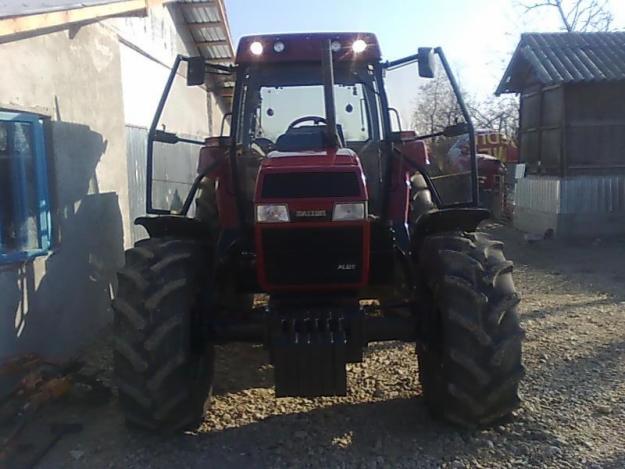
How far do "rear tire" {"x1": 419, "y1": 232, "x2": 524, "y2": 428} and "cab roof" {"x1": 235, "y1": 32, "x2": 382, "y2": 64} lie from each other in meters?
1.72

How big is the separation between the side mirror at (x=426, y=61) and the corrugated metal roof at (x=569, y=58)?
7.97 metres

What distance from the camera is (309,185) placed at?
3787mm

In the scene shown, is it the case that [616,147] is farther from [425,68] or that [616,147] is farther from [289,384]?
[289,384]

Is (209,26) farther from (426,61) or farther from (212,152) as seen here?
(426,61)

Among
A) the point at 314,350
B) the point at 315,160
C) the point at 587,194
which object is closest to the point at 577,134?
the point at 587,194

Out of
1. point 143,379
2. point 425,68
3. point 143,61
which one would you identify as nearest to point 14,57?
point 143,379

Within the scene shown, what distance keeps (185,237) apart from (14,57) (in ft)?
5.86

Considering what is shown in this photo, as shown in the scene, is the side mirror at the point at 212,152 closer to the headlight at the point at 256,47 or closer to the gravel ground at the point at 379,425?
the headlight at the point at 256,47

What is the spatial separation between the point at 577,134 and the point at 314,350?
10.1 m

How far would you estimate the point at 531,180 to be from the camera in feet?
43.4

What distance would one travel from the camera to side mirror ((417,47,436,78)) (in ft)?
15.5

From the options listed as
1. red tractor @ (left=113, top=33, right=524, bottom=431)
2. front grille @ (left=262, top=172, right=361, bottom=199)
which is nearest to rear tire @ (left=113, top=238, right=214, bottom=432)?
red tractor @ (left=113, top=33, right=524, bottom=431)

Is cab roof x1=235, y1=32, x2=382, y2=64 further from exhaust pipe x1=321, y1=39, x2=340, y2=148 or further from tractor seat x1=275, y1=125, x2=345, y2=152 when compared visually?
exhaust pipe x1=321, y1=39, x2=340, y2=148

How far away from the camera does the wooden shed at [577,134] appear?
38.9ft
